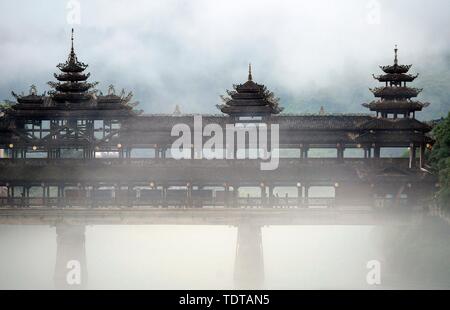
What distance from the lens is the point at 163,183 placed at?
73.5m

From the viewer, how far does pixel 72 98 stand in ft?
271

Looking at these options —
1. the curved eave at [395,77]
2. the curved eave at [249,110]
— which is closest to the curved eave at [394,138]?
the curved eave at [395,77]

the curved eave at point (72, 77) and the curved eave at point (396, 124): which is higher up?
the curved eave at point (72, 77)

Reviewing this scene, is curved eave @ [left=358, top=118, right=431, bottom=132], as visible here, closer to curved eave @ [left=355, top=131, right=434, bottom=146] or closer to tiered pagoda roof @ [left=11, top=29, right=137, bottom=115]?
curved eave @ [left=355, top=131, right=434, bottom=146]

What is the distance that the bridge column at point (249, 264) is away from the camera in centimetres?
6253

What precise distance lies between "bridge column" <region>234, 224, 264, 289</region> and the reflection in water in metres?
0.07

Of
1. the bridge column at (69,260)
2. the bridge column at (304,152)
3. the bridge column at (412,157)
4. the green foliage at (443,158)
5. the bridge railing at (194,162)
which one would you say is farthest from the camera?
the bridge column at (304,152)

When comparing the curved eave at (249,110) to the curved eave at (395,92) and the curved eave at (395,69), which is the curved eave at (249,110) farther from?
the curved eave at (395,69)

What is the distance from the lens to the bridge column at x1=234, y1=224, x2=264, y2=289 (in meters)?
62.5

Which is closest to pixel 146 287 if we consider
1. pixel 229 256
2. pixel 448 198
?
pixel 229 256

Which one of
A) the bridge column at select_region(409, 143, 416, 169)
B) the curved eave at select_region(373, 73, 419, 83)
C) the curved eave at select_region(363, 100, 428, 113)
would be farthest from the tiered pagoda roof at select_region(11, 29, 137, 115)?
the bridge column at select_region(409, 143, 416, 169)

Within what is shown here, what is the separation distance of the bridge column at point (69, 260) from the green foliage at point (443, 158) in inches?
1111
